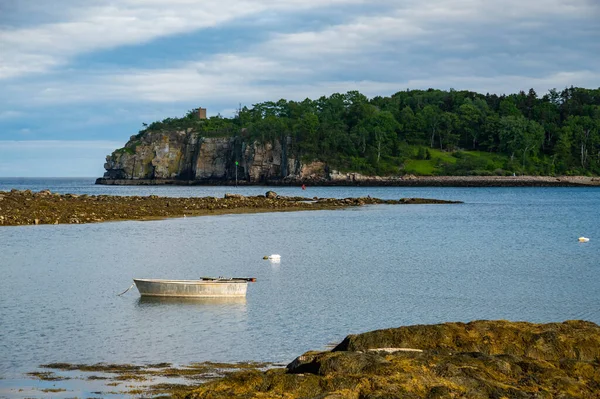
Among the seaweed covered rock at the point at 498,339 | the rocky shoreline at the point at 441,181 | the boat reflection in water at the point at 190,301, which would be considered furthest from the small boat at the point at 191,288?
the rocky shoreline at the point at 441,181

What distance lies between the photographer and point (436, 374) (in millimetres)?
9789

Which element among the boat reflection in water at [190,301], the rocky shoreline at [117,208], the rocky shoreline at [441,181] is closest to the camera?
the boat reflection in water at [190,301]

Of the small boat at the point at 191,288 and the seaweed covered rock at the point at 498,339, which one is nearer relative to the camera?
the seaweed covered rock at the point at 498,339

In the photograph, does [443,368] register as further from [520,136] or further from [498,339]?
[520,136]

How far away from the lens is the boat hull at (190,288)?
2508 centimetres

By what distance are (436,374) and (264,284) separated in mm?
20255

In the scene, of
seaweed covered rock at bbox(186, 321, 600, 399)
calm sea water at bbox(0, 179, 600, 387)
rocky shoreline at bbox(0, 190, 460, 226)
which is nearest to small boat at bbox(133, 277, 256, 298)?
calm sea water at bbox(0, 179, 600, 387)

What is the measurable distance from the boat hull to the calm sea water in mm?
561

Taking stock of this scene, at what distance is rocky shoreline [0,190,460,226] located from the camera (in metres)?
57.8

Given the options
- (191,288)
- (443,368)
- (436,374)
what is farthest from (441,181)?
(436,374)

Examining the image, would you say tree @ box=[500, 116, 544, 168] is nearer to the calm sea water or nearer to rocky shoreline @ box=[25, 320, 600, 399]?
the calm sea water

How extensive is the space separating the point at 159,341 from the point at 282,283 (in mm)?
11333

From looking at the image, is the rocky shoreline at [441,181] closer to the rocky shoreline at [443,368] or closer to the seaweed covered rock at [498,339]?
the seaweed covered rock at [498,339]

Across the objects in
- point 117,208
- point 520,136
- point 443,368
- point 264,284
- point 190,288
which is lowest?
point 264,284
